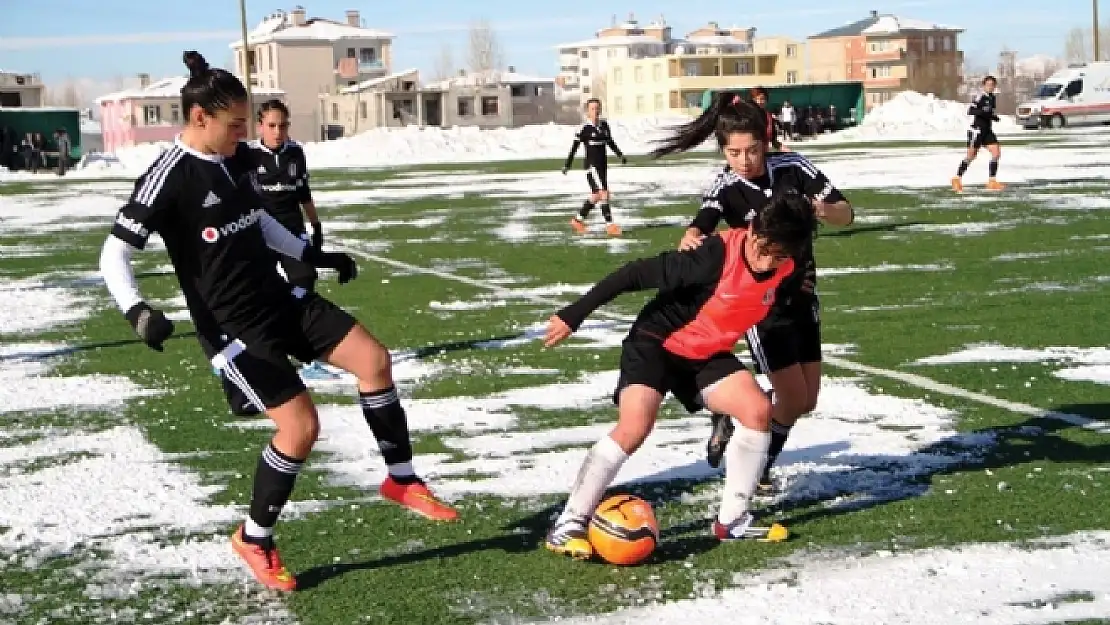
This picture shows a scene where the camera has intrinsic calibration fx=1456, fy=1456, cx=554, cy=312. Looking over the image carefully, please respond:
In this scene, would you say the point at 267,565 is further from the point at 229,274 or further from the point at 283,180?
the point at 283,180

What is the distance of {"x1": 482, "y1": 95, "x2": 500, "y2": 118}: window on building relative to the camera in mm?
125625

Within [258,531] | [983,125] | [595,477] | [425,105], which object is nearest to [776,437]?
[595,477]

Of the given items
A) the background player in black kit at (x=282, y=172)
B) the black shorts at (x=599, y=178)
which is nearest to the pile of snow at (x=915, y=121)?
the black shorts at (x=599, y=178)

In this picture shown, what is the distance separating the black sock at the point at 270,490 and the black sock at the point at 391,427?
0.63 m

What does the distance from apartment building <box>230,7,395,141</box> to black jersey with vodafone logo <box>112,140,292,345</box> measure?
12639 centimetres

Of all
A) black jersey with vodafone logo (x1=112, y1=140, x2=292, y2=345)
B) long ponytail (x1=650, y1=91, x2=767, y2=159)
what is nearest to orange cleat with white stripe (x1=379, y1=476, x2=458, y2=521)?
black jersey with vodafone logo (x1=112, y1=140, x2=292, y2=345)

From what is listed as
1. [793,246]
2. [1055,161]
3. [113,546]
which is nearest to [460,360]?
[113,546]

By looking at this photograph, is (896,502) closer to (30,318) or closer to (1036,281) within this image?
(1036,281)

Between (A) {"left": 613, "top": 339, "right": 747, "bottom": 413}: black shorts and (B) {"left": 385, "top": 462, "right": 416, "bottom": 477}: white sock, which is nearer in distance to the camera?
(A) {"left": 613, "top": 339, "right": 747, "bottom": 413}: black shorts

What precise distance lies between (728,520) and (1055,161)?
3269 centimetres

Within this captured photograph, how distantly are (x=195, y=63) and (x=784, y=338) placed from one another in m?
2.85

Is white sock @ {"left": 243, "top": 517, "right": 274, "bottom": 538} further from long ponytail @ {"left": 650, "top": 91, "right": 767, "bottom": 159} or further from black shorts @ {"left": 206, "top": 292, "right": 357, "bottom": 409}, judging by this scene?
long ponytail @ {"left": 650, "top": 91, "right": 767, "bottom": 159}

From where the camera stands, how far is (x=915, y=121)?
73562 millimetres

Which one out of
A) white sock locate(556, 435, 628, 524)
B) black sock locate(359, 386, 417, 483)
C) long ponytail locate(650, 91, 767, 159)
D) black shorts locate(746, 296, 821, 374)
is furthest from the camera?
long ponytail locate(650, 91, 767, 159)
